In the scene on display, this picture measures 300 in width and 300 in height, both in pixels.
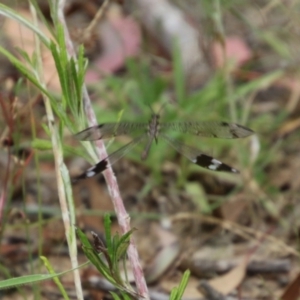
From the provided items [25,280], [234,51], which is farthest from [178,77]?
[25,280]

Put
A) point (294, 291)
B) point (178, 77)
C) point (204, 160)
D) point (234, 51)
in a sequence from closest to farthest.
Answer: point (204, 160)
point (294, 291)
point (178, 77)
point (234, 51)

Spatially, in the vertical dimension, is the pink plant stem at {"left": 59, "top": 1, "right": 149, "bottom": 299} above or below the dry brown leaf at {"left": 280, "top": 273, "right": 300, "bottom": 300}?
above

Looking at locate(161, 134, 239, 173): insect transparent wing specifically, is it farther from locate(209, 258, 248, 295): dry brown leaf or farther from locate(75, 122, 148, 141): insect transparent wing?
locate(209, 258, 248, 295): dry brown leaf

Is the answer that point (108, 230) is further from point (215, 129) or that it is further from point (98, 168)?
point (215, 129)

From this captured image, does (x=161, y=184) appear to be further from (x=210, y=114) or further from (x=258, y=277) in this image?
(x=258, y=277)

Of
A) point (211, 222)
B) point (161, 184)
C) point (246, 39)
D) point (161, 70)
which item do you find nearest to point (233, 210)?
point (211, 222)

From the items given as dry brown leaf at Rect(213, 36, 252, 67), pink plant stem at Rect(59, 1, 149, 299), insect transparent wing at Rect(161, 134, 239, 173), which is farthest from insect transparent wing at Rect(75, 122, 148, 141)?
dry brown leaf at Rect(213, 36, 252, 67)
